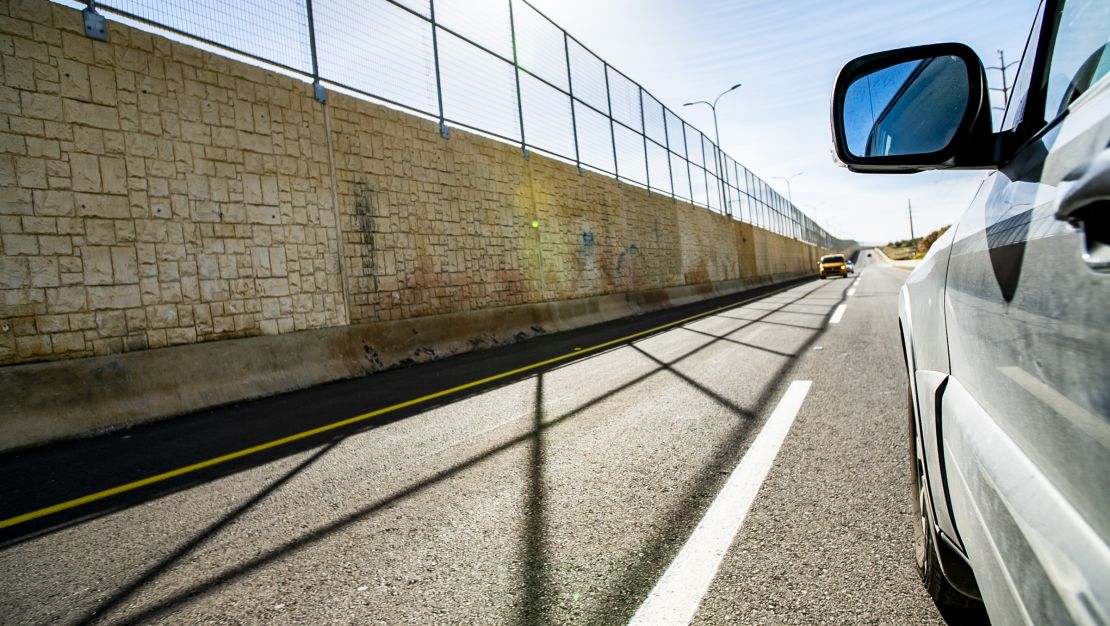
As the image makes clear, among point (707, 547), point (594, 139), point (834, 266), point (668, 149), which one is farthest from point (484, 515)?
point (834, 266)

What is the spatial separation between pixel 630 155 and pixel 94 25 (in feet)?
58.2

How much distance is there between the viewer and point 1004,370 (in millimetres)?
1085

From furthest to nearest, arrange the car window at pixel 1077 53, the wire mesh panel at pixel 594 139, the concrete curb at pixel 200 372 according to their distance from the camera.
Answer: the wire mesh panel at pixel 594 139
the concrete curb at pixel 200 372
the car window at pixel 1077 53

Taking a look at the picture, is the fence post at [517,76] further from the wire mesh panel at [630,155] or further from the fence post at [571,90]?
the wire mesh panel at [630,155]

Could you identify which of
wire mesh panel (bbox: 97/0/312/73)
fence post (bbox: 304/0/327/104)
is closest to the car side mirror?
wire mesh panel (bbox: 97/0/312/73)

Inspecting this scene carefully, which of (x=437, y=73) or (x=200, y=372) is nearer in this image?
(x=200, y=372)

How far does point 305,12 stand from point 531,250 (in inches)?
284

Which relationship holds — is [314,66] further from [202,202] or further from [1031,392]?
[1031,392]

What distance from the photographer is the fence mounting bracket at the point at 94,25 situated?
21.7 ft

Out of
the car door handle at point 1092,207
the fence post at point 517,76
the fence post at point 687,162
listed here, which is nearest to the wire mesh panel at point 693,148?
the fence post at point 687,162

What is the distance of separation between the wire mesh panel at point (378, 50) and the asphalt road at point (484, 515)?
22.4ft

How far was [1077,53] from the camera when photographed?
1151mm

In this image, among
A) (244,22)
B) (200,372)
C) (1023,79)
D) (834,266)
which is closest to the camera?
(1023,79)

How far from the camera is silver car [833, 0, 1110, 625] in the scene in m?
0.76
